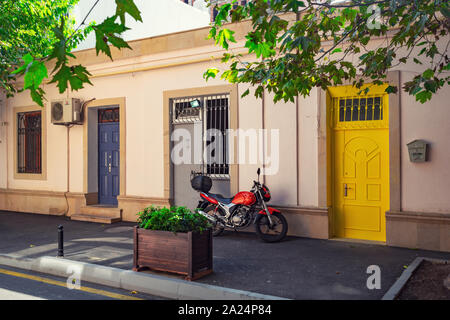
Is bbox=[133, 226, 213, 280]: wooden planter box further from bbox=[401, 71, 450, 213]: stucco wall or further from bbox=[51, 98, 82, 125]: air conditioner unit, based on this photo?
bbox=[51, 98, 82, 125]: air conditioner unit

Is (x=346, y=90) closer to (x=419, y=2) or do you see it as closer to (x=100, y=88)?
(x=419, y=2)

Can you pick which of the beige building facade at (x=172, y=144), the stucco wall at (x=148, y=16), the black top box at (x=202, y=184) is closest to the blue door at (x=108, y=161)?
the beige building facade at (x=172, y=144)

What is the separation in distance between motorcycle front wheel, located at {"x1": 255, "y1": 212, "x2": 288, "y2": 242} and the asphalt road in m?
3.45

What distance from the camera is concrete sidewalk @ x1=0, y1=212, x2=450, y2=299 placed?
18.6 feet

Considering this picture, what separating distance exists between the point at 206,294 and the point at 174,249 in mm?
859

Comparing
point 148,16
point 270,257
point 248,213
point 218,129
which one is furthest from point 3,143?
point 270,257

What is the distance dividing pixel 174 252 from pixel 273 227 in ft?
10.2

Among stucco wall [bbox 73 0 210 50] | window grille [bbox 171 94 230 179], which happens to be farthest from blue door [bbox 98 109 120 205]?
stucco wall [bbox 73 0 210 50]

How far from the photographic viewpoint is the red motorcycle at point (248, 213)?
856 cm

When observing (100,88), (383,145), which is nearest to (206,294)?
(383,145)

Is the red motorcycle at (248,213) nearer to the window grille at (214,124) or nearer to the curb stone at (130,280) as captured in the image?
the window grille at (214,124)

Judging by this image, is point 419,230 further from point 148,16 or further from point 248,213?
point 148,16

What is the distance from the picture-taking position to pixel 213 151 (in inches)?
405
